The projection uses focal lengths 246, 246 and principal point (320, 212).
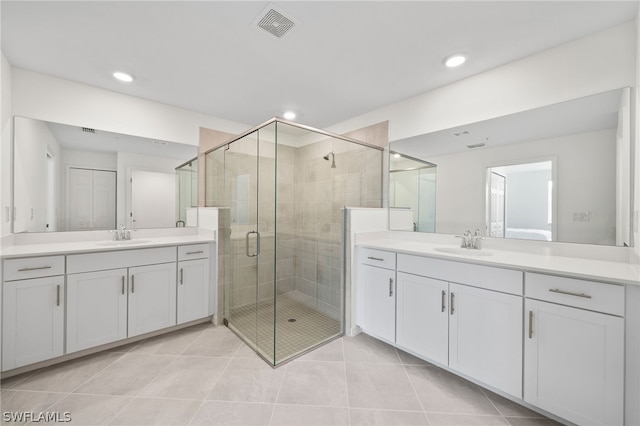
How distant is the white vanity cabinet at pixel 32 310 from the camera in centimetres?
170

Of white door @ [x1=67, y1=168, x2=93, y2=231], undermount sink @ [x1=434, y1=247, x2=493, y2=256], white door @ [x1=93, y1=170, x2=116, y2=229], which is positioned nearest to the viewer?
undermount sink @ [x1=434, y1=247, x2=493, y2=256]

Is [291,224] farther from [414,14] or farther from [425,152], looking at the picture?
[414,14]

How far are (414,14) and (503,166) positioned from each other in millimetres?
1373

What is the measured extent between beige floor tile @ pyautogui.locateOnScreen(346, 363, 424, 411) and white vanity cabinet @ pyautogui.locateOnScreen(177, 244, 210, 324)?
1621mm

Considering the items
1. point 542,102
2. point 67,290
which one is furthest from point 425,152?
point 67,290

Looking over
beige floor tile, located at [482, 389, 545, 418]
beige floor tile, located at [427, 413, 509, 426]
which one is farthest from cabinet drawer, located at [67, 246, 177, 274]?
beige floor tile, located at [482, 389, 545, 418]

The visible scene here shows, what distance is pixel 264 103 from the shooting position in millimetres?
2717

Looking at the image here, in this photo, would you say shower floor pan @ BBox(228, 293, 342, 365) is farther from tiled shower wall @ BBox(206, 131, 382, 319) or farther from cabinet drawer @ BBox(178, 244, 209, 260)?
cabinet drawer @ BBox(178, 244, 209, 260)

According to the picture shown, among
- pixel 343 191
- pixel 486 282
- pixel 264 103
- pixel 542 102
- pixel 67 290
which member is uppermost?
pixel 264 103

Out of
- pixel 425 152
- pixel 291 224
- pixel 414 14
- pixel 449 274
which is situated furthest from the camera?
pixel 291 224

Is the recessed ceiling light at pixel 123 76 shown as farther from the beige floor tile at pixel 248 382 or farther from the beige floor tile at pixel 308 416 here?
the beige floor tile at pixel 308 416

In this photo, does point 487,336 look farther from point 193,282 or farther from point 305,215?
point 193,282

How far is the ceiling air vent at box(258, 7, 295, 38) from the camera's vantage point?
1.49m

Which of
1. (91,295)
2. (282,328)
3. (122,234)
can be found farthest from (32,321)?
(282,328)
